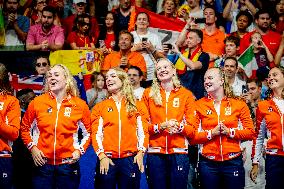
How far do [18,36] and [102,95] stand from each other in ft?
7.13

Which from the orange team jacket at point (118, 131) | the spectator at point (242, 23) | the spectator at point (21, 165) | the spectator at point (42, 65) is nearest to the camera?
the orange team jacket at point (118, 131)

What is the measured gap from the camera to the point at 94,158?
9.16 meters

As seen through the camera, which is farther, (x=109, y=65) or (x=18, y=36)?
(x=18, y=36)

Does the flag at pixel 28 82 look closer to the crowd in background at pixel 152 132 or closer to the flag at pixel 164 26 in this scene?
the crowd in background at pixel 152 132

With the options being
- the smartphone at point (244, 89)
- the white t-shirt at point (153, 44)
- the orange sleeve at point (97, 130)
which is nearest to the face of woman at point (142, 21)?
the white t-shirt at point (153, 44)

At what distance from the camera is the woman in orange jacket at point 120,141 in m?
6.67

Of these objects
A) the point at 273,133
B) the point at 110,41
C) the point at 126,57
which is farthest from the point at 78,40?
the point at 273,133

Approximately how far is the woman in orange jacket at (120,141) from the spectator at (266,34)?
420 cm

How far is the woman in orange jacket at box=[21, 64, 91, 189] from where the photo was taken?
21.7 ft

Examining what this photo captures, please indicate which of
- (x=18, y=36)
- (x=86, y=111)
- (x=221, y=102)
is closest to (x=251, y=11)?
(x=18, y=36)

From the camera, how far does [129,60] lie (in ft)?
31.7

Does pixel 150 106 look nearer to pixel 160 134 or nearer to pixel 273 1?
pixel 160 134

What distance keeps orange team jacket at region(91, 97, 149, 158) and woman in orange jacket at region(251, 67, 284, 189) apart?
147 cm

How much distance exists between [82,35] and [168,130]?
472 centimetres
